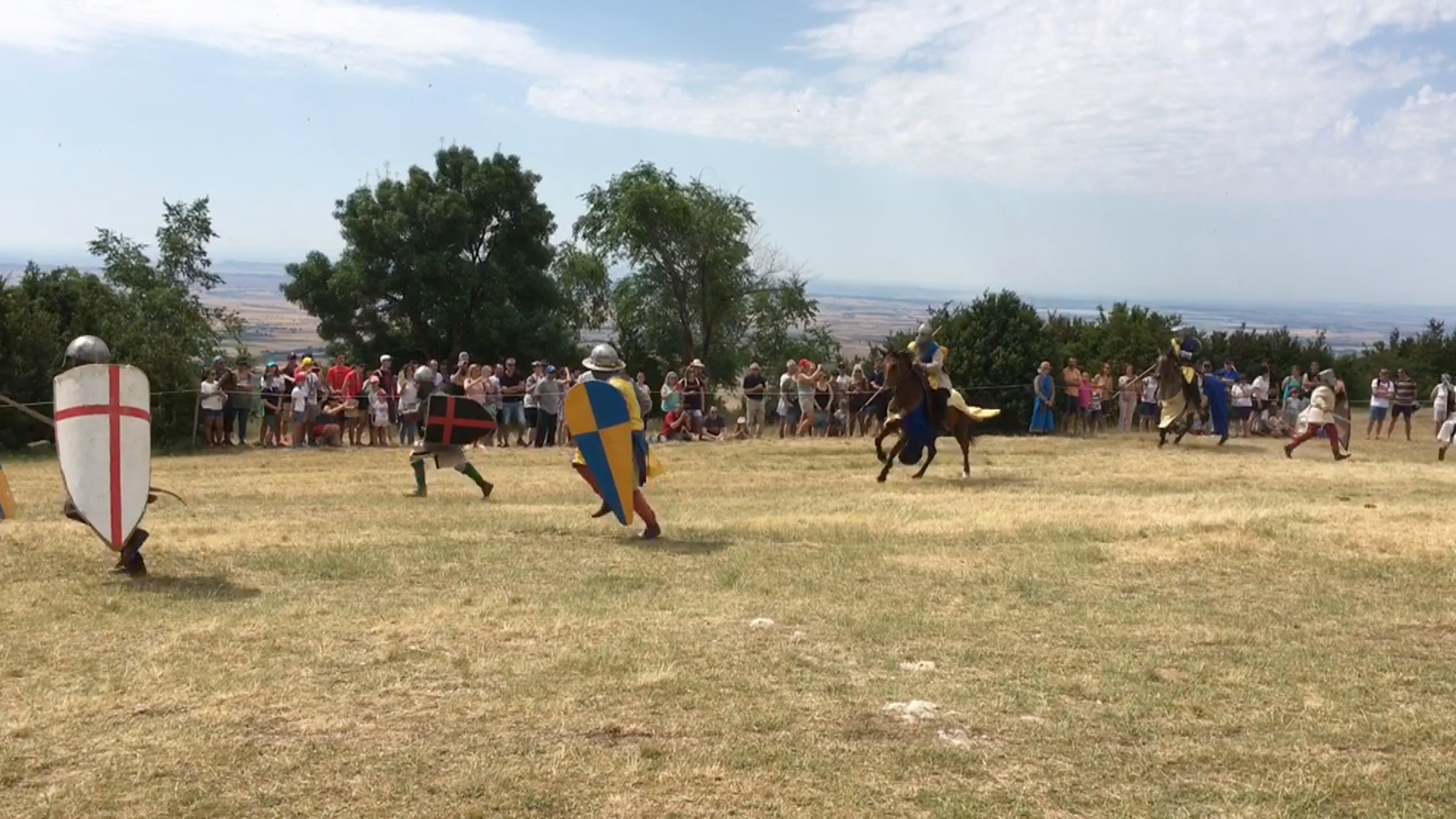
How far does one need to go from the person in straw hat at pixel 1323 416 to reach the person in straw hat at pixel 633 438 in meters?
13.0

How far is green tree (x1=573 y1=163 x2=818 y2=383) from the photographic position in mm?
40438

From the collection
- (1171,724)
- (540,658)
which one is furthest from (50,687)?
(1171,724)

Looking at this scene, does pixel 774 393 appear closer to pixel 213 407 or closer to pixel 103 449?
pixel 213 407

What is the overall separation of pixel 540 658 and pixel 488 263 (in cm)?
2942

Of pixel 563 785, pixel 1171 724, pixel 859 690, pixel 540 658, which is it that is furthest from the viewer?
pixel 540 658

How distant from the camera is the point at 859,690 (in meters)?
6.73

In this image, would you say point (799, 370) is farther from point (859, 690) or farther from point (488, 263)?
point (859, 690)

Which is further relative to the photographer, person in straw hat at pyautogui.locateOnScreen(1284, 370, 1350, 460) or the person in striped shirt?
the person in striped shirt

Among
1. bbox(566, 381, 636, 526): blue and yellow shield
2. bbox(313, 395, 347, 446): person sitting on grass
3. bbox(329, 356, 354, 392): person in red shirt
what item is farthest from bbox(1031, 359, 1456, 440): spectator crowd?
bbox(566, 381, 636, 526): blue and yellow shield

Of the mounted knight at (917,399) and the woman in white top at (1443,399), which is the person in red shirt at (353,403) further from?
the woman in white top at (1443,399)

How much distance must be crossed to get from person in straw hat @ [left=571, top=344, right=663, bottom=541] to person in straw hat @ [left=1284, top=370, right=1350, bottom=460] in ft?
42.8

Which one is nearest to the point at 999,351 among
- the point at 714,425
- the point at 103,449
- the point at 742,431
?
the point at 742,431

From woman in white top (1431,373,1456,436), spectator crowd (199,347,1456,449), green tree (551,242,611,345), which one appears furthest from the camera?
green tree (551,242,611,345)

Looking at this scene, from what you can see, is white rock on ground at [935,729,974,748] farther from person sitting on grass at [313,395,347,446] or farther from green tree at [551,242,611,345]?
green tree at [551,242,611,345]
